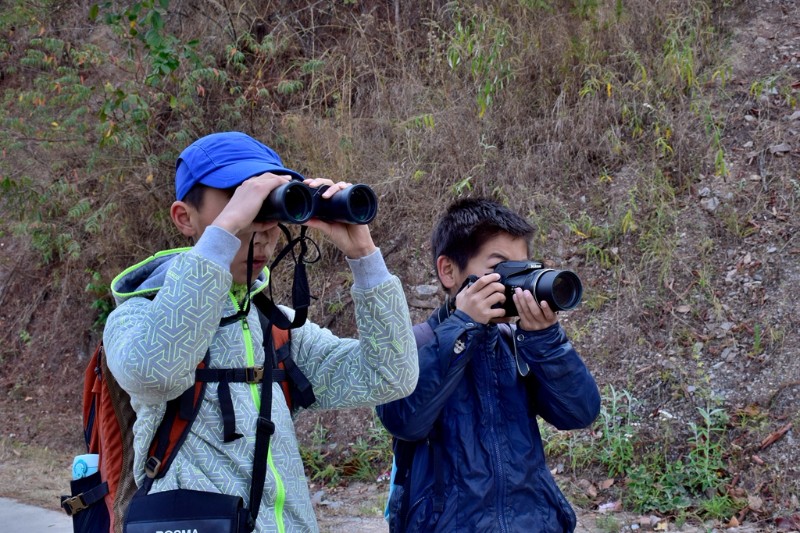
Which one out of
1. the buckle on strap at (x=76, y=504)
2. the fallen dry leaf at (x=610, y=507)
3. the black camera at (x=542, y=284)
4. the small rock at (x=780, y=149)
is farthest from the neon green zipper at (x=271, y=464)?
the small rock at (x=780, y=149)

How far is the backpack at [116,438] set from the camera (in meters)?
1.83

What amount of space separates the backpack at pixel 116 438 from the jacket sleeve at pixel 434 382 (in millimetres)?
406

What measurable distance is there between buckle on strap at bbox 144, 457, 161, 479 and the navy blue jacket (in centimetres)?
70

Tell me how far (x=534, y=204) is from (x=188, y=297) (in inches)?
177

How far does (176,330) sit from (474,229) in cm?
119

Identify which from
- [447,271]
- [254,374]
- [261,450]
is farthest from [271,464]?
[447,271]

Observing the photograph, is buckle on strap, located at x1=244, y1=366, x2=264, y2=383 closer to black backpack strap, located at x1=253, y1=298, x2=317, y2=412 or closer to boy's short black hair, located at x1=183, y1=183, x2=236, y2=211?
black backpack strap, located at x1=253, y1=298, x2=317, y2=412

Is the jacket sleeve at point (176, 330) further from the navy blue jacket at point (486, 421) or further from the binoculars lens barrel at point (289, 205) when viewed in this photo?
the navy blue jacket at point (486, 421)

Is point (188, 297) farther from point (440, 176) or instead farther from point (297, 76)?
point (297, 76)

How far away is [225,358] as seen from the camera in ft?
6.29

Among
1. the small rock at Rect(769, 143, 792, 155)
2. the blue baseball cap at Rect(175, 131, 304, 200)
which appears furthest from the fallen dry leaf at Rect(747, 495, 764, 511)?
the blue baseball cap at Rect(175, 131, 304, 200)

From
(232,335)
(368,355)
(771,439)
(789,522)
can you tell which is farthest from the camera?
(771,439)

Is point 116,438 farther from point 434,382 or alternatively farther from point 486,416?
point 486,416

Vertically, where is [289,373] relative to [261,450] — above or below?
above
